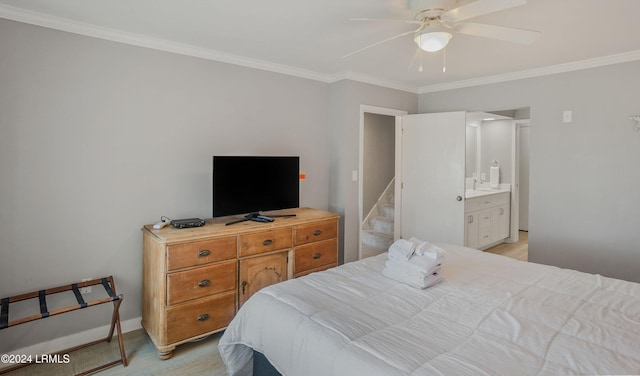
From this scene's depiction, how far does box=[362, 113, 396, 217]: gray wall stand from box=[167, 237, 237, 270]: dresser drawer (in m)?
3.05

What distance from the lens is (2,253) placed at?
221 cm

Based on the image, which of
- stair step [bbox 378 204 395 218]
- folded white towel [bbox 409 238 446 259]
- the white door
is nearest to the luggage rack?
folded white towel [bbox 409 238 446 259]

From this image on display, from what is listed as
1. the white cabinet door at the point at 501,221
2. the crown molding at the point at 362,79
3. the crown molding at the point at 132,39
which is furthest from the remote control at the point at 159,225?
the white cabinet door at the point at 501,221

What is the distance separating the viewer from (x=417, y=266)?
6.16ft

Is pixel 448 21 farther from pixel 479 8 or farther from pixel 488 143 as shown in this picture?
pixel 488 143

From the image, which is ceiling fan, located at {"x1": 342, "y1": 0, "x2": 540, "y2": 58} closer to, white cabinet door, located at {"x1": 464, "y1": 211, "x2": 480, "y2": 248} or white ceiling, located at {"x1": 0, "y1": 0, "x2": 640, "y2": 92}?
white ceiling, located at {"x1": 0, "y1": 0, "x2": 640, "y2": 92}

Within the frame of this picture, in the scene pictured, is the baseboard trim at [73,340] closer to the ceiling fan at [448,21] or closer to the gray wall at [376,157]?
the ceiling fan at [448,21]

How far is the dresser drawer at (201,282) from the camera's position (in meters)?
2.31

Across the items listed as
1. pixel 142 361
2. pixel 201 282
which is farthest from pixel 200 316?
pixel 142 361

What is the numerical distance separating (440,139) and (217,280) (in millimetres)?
2923

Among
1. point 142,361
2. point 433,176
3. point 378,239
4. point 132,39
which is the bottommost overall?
point 142,361

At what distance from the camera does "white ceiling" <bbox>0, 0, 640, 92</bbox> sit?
210 centimetres

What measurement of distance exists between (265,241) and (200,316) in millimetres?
709

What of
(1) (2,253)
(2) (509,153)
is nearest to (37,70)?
(1) (2,253)
